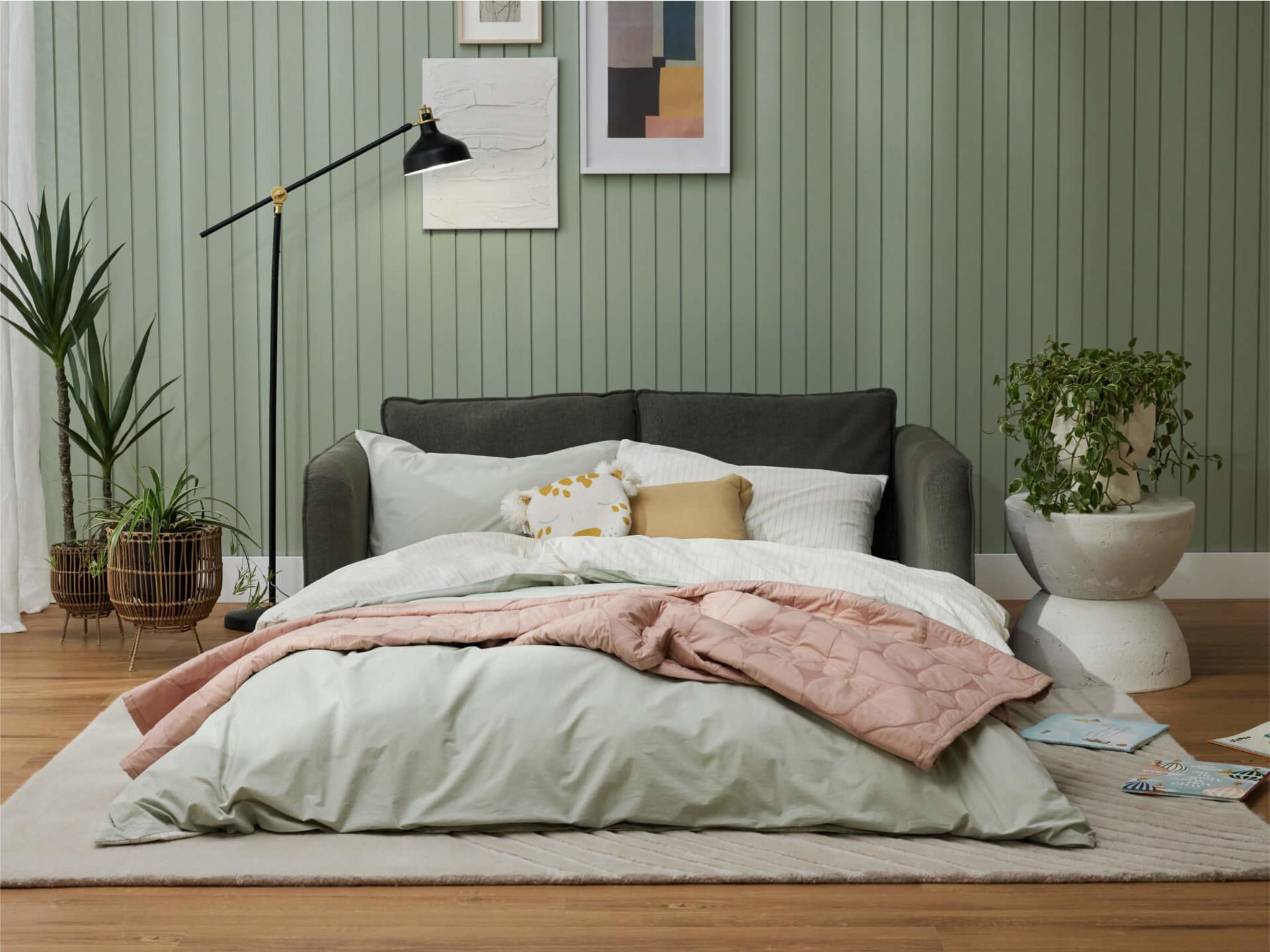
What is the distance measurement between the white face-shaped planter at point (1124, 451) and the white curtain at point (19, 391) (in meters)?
3.23

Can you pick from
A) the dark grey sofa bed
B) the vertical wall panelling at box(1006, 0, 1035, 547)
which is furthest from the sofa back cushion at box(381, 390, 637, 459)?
the vertical wall panelling at box(1006, 0, 1035, 547)

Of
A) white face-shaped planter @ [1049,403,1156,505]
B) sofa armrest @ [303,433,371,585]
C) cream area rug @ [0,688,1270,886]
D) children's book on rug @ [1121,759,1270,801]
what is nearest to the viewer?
cream area rug @ [0,688,1270,886]

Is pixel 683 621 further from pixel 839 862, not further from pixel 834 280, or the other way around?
pixel 834 280

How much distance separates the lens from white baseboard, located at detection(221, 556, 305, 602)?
418 cm

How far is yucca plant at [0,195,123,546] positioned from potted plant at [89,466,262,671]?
1.42 feet

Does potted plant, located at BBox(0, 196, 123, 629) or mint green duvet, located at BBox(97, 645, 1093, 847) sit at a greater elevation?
potted plant, located at BBox(0, 196, 123, 629)

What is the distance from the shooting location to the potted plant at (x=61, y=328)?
3654 millimetres

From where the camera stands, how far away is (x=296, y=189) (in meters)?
4.09

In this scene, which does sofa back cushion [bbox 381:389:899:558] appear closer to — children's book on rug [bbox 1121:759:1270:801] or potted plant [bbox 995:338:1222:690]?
potted plant [bbox 995:338:1222:690]

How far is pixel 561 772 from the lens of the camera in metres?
2.08

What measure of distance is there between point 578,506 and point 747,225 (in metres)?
1.42

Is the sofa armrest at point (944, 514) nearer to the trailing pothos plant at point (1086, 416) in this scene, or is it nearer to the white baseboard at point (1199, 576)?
the trailing pothos plant at point (1086, 416)

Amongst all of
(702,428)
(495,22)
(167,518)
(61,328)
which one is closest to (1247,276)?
(702,428)

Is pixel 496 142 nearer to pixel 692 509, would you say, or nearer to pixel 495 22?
pixel 495 22
